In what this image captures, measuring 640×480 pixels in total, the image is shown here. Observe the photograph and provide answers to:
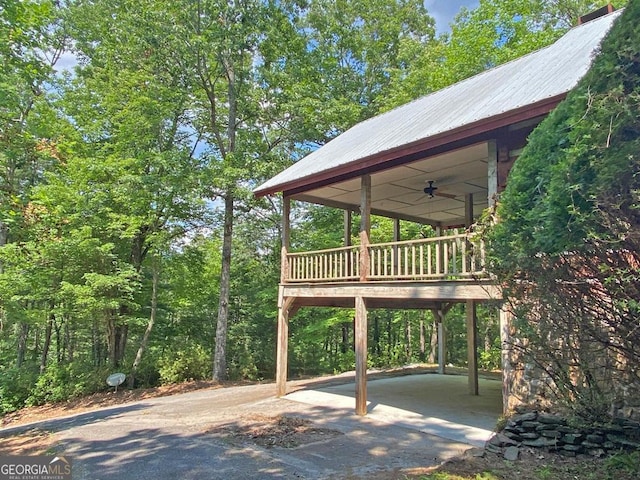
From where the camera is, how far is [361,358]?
8312mm

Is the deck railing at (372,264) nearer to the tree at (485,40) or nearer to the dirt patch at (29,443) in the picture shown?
the dirt patch at (29,443)

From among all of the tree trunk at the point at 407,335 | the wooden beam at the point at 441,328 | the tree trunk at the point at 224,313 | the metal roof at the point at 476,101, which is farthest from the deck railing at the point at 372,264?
the tree trunk at the point at 407,335

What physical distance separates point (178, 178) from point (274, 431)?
31.9 ft

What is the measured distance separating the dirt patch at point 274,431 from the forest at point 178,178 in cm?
674

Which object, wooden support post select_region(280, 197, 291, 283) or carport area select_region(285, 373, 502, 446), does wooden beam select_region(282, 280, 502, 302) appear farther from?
carport area select_region(285, 373, 502, 446)

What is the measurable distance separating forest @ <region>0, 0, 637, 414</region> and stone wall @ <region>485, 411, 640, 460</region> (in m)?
6.87

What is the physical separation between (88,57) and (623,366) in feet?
68.8

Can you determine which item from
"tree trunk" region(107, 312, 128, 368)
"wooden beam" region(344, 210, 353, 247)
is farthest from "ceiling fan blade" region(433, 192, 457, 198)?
"tree trunk" region(107, 312, 128, 368)

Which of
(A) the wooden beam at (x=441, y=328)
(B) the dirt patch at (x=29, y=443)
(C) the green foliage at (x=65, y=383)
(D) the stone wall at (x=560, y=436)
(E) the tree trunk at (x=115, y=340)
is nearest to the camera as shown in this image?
(D) the stone wall at (x=560, y=436)

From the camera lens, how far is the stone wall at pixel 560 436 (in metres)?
4.83

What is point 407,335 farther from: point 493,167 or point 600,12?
point 493,167

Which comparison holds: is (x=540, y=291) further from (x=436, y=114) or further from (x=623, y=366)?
(x=436, y=114)

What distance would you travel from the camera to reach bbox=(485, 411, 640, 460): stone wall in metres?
4.83

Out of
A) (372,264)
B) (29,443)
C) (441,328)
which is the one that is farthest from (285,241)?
(29,443)
